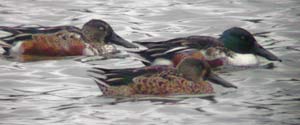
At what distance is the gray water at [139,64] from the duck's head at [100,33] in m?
0.60

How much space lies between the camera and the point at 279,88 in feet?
42.0

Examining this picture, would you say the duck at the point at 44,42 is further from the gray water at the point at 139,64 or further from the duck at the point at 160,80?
the duck at the point at 160,80

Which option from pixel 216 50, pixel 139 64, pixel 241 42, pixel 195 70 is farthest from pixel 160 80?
pixel 241 42

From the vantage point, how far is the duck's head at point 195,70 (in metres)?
12.4

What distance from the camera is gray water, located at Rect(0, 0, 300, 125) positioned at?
37.3 feet

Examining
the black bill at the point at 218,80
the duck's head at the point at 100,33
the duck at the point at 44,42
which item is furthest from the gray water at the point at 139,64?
the duck's head at the point at 100,33

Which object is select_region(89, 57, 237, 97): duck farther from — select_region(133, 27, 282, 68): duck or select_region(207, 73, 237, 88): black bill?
select_region(133, 27, 282, 68): duck

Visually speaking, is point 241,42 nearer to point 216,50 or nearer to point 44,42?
point 216,50

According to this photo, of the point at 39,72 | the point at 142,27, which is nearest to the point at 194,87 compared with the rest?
the point at 39,72

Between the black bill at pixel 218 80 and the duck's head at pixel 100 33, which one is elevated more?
the duck's head at pixel 100 33

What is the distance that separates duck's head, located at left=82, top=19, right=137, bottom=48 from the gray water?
0.60 meters

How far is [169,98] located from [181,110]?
1.71 ft

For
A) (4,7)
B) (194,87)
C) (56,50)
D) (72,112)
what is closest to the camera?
(72,112)

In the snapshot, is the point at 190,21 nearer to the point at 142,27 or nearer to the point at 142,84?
the point at 142,27
